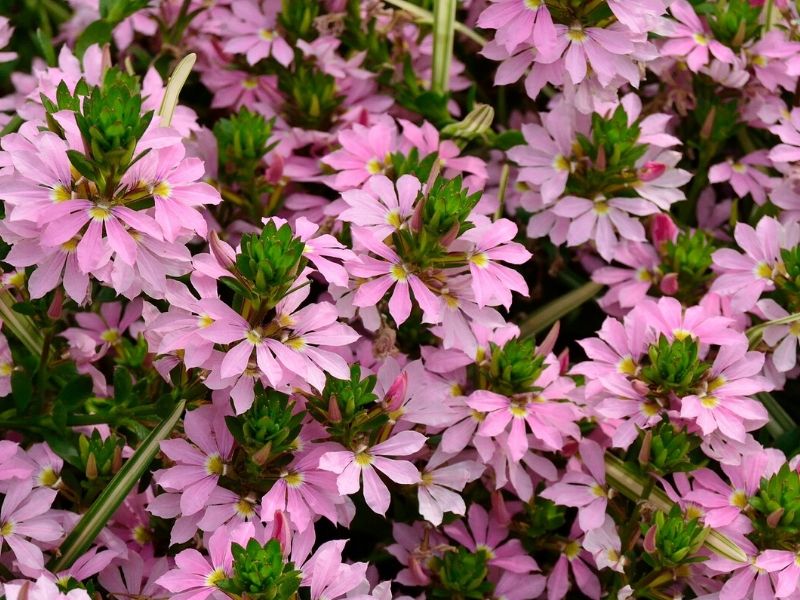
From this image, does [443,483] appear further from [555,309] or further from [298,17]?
[298,17]

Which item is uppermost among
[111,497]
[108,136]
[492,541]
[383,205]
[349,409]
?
[108,136]

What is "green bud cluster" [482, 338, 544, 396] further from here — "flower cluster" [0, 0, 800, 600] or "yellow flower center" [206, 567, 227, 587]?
"yellow flower center" [206, 567, 227, 587]

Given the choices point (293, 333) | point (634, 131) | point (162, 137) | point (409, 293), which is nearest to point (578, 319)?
point (634, 131)

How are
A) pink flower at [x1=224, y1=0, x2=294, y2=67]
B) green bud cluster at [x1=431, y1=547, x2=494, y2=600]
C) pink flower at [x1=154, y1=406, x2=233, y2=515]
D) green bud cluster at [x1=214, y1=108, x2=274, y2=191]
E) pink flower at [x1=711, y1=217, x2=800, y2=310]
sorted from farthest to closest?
pink flower at [x1=224, y1=0, x2=294, y2=67] → green bud cluster at [x1=214, y1=108, x2=274, y2=191] → pink flower at [x1=711, y1=217, x2=800, y2=310] → green bud cluster at [x1=431, y1=547, x2=494, y2=600] → pink flower at [x1=154, y1=406, x2=233, y2=515]

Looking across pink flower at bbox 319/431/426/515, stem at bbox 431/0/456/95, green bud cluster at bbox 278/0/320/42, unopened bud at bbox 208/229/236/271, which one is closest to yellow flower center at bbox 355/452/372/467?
pink flower at bbox 319/431/426/515

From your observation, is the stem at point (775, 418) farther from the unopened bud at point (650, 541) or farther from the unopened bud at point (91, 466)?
the unopened bud at point (91, 466)

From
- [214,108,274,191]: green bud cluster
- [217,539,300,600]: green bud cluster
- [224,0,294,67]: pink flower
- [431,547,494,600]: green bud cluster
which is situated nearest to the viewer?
[217,539,300,600]: green bud cluster

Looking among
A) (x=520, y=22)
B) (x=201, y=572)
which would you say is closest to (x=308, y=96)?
(x=520, y=22)

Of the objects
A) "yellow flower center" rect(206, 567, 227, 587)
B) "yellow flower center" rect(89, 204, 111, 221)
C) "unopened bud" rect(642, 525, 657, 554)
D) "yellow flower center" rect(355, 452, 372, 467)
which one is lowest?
"unopened bud" rect(642, 525, 657, 554)
